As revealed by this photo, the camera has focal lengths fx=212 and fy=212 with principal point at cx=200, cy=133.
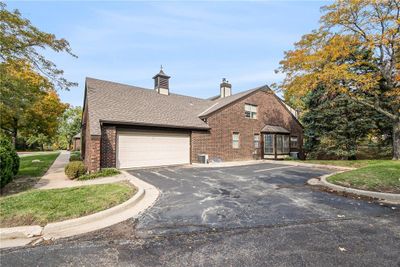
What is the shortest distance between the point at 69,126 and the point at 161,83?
40.7 metres

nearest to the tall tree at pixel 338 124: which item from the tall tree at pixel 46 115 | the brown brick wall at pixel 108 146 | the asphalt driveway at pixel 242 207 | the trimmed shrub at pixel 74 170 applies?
the asphalt driveway at pixel 242 207

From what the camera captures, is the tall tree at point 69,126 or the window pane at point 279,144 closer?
the window pane at point 279,144

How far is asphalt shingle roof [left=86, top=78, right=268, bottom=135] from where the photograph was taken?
12.0 metres

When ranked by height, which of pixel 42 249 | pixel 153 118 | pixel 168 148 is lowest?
pixel 42 249

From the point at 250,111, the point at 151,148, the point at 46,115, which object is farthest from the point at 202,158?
the point at 46,115

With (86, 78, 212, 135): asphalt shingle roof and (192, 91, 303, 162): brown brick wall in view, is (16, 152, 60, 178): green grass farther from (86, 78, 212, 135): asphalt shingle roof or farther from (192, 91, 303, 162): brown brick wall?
(192, 91, 303, 162): brown brick wall

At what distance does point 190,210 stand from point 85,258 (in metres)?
2.55

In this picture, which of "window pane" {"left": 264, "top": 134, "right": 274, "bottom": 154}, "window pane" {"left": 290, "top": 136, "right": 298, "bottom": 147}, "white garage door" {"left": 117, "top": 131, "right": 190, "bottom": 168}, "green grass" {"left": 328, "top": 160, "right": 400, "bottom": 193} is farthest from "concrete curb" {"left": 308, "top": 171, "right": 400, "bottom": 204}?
"window pane" {"left": 290, "top": 136, "right": 298, "bottom": 147}

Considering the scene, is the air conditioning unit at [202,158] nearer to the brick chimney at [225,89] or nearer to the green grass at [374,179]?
the green grass at [374,179]

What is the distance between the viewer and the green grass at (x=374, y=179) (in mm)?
6782

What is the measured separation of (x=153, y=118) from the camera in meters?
13.7

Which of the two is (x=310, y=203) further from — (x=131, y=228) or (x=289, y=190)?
(x=131, y=228)

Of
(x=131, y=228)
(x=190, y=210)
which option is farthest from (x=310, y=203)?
(x=131, y=228)

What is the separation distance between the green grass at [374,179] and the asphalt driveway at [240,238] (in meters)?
1.41
